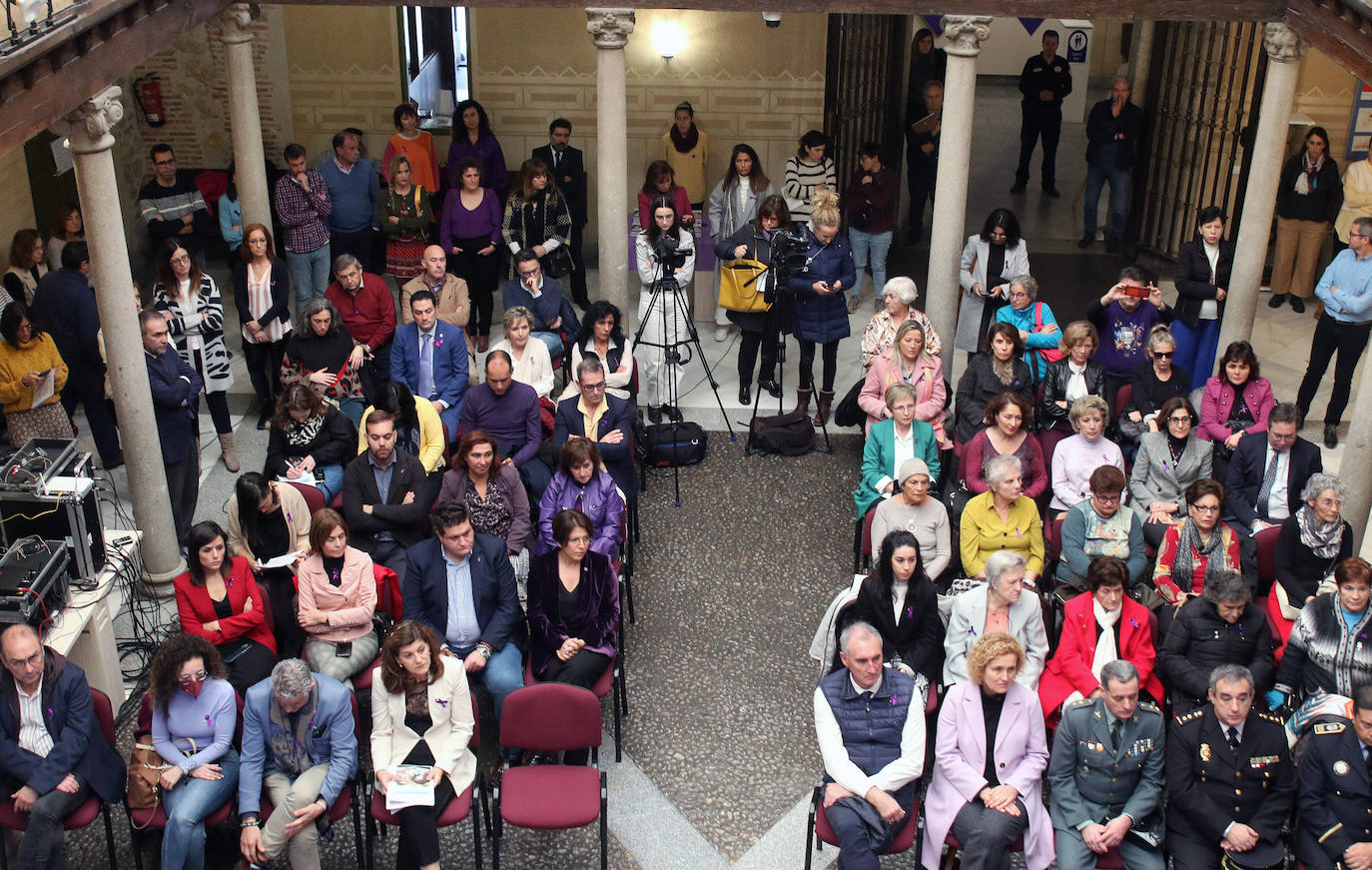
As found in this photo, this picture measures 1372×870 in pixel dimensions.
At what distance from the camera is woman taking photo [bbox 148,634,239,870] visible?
637 centimetres

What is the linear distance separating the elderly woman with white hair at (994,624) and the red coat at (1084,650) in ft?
0.30

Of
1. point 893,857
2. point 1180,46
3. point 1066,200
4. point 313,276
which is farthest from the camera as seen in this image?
point 1066,200

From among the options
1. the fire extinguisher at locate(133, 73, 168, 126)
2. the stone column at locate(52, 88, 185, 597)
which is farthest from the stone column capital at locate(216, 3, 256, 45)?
the fire extinguisher at locate(133, 73, 168, 126)

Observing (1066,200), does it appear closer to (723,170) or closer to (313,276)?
(723,170)

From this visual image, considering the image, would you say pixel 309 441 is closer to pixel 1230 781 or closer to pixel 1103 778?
pixel 1103 778

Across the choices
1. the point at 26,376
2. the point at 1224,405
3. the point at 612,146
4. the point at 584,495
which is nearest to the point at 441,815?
the point at 584,495

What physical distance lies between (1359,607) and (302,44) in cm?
1040

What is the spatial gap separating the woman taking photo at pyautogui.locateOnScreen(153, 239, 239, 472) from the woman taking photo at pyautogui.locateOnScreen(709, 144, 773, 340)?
12.9 feet

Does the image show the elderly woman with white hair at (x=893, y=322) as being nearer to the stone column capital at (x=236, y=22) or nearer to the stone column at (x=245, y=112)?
the stone column at (x=245, y=112)

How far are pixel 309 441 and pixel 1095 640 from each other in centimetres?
462

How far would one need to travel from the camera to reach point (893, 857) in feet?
22.2

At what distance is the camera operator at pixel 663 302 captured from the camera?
33.6 ft

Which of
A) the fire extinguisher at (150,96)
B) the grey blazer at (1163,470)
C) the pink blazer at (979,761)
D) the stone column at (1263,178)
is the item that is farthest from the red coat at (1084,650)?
the fire extinguisher at (150,96)

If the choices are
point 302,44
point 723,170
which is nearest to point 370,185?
point 302,44
